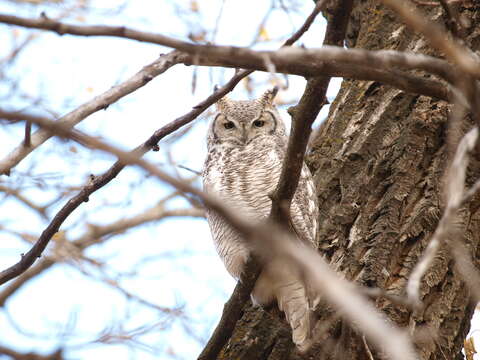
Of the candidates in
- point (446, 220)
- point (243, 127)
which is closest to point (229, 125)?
point (243, 127)

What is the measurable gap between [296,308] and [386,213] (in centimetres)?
67

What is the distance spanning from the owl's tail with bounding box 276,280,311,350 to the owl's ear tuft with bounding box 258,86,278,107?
1435 mm

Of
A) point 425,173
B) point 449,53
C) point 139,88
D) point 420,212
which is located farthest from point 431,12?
point 449,53

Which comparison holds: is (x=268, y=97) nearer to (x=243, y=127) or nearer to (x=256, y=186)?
(x=243, y=127)

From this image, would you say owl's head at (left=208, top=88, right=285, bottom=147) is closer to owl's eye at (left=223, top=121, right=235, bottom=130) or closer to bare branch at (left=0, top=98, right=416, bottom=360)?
owl's eye at (left=223, top=121, right=235, bottom=130)

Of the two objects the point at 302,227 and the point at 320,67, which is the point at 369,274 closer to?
the point at 302,227

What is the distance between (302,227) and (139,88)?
4.52 ft

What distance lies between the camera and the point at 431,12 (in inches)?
140

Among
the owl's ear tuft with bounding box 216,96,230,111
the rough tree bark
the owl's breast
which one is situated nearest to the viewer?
the rough tree bark

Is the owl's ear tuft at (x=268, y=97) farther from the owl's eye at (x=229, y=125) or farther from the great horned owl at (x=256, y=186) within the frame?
the owl's eye at (x=229, y=125)

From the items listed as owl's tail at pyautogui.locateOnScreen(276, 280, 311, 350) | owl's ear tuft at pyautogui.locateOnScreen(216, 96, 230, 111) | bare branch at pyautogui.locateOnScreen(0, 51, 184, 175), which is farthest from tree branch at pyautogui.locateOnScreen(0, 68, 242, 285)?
owl's ear tuft at pyautogui.locateOnScreen(216, 96, 230, 111)

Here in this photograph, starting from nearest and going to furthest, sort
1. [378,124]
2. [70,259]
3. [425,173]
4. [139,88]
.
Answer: [139,88] → [425,173] → [378,124] → [70,259]

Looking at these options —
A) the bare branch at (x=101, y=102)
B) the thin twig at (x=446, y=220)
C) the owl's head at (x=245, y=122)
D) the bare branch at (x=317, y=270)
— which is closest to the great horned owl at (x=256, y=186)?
the owl's head at (x=245, y=122)

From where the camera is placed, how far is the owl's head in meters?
4.07
